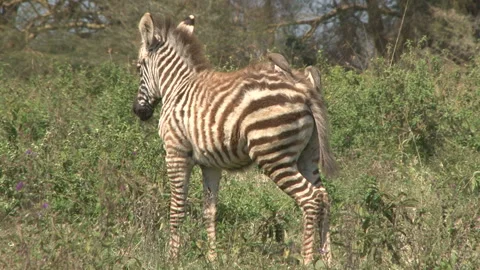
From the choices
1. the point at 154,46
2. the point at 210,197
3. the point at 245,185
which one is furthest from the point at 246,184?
the point at 154,46

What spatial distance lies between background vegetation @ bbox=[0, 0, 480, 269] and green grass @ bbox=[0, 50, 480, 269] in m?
0.02

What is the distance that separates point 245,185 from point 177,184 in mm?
1659

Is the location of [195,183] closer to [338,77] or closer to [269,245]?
[269,245]

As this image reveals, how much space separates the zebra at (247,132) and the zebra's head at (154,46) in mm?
229

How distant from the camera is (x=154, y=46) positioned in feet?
26.7

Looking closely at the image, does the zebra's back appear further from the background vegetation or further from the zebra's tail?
the background vegetation

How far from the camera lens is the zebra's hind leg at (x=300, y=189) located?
642cm

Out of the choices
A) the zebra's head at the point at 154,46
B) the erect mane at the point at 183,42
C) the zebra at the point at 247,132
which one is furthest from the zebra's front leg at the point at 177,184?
the zebra's head at the point at 154,46

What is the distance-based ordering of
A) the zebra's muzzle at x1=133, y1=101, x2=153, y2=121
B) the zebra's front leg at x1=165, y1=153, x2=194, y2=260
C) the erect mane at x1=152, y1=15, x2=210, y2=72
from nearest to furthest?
the zebra's front leg at x1=165, y1=153, x2=194, y2=260 → the erect mane at x1=152, y1=15, x2=210, y2=72 → the zebra's muzzle at x1=133, y1=101, x2=153, y2=121

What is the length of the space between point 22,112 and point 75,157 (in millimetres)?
2375

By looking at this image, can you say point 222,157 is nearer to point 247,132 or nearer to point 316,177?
point 247,132

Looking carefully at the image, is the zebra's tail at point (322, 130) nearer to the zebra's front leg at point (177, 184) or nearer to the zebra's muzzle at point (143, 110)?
the zebra's front leg at point (177, 184)

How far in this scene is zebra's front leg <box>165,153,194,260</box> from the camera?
719 centimetres

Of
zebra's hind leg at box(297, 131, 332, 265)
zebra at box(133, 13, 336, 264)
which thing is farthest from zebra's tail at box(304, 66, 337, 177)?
zebra's hind leg at box(297, 131, 332, 265)
